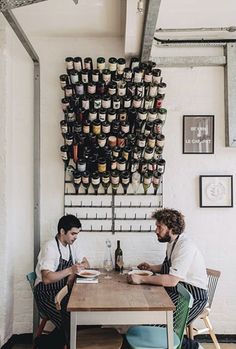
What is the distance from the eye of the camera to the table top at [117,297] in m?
2.45

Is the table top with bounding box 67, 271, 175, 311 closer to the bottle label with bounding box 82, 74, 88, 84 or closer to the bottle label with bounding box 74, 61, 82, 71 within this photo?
the bottle label with bounding box 82, 74, 88, 84

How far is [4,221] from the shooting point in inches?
140

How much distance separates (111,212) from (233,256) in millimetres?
1234

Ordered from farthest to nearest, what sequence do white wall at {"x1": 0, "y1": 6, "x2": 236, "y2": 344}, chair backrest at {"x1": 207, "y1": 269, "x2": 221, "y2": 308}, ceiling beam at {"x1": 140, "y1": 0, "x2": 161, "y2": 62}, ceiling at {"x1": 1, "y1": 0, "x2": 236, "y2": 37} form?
white wall at {"x1": 0, "y1": 6, "x2": 236, "y2": 344} → chair backrest at {"x1": 207, "y1": 269, "x2": 221, "y2": 308} → ceiling at {"x1": 1, "y1": 0, "x2": 236, "y2": 37} → ceiling beam at {"x1": 140, "y1": 0, "x2": 161, "y2": 62}

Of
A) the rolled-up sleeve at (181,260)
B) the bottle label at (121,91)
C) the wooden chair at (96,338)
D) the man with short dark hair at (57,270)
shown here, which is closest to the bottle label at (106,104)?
the bottle label at (121,91)

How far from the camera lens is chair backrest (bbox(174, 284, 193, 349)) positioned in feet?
8.58

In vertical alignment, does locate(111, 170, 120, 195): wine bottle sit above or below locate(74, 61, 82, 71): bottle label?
below

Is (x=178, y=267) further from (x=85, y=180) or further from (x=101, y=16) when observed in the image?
(x=101, y=16)

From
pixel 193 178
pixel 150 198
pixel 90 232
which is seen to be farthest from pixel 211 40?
pixel 90 232

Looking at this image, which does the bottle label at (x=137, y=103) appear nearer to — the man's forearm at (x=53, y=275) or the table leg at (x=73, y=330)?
the man's forearm at (x=53, y=275)

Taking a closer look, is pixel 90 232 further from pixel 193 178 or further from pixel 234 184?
pixel 234 184

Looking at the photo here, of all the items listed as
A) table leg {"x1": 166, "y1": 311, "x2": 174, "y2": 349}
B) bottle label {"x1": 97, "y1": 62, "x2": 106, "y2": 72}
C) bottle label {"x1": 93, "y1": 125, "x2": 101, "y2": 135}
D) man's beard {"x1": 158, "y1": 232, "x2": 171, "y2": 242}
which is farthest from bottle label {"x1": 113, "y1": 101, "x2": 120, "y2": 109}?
table leg {"x1": 166, "y1": 311, "x2": 174, "y2": 349}

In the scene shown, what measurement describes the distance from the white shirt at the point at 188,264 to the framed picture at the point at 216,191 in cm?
73

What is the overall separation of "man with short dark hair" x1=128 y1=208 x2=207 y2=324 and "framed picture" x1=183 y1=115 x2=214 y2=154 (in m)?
0.82
